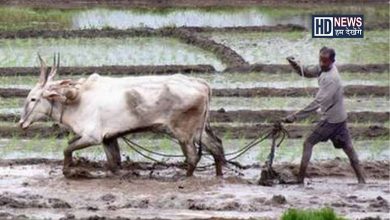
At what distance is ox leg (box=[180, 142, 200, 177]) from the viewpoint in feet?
38.0

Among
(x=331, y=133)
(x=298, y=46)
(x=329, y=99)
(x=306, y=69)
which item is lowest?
(x=331, y=133)

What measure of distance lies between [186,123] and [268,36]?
8773 millimetres

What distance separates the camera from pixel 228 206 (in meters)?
→ 10.2

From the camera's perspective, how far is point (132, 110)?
37.8 feet

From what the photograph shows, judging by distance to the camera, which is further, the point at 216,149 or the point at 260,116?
the point at 260,116

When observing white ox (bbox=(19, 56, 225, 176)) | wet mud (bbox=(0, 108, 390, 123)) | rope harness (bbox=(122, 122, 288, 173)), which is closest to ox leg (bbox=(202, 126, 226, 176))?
white ox (bbox=(19, 56, 225, 176))

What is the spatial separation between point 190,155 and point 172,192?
797mm

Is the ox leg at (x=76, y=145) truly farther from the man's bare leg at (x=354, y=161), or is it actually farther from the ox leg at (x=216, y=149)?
the man's bare leg at (x=354, y=161)

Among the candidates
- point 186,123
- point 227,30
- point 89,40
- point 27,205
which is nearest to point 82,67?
point 89,40

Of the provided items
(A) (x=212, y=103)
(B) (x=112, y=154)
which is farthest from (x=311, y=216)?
(A) (x=212, y=103)

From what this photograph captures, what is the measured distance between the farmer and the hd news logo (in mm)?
4684

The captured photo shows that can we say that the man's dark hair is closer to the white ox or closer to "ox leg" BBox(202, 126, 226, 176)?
the white ox

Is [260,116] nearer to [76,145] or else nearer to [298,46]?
[76,145]

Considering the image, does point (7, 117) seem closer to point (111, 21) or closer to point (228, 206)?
point (228, 206)
